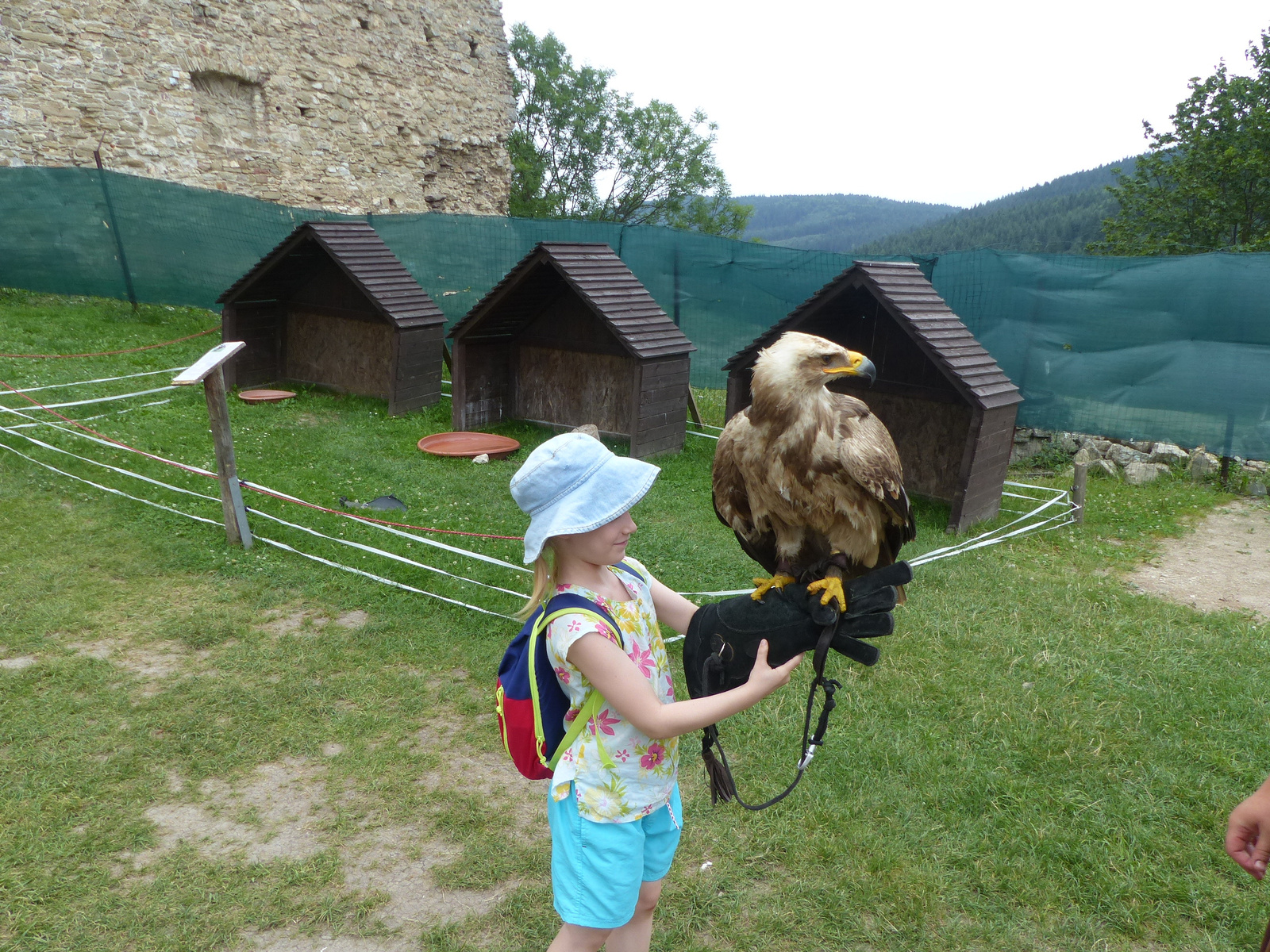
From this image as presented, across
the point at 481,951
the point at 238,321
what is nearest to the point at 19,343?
the point at 238,321

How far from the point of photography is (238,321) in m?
10.8

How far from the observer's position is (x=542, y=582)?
2127mm

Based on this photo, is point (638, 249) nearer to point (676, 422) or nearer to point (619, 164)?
point (676, 422)

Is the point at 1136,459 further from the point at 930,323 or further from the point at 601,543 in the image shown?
the point at 601,543

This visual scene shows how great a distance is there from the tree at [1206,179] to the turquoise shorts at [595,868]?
22278mm

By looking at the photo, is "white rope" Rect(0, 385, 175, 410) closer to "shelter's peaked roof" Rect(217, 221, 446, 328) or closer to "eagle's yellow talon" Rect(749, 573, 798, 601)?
"shelter's peaked roof" Rect(217, 221, 446, 328)

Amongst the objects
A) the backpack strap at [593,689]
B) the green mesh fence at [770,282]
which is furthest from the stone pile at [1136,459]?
the backpack strap at [593,689]

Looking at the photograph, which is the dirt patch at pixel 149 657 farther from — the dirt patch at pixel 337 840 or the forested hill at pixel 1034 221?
the forested hill at pixel 1034 221

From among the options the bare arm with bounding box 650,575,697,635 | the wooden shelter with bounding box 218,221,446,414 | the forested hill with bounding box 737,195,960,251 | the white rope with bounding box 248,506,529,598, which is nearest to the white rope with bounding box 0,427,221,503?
the white rope with bounding box 248,506,529,598

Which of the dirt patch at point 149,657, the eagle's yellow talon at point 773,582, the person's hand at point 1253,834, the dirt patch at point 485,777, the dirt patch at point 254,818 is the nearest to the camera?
the person's hand at point 1253,834

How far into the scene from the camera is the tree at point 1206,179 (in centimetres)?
1991

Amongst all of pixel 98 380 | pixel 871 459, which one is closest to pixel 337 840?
pixel 871 459

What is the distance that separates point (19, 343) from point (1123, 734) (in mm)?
12907

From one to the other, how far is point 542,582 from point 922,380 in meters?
6.66
